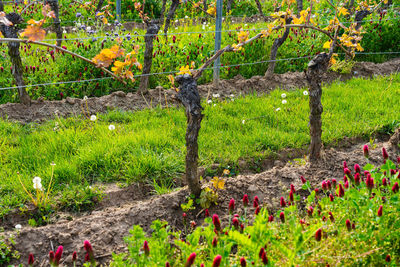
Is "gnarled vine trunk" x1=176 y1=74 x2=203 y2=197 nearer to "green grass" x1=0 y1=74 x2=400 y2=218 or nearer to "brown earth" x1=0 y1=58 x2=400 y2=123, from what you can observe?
"green grass" x1=0 y1=74 x2=400 y2=218

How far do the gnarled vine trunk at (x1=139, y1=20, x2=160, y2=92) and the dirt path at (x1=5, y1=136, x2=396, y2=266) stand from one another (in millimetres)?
2133

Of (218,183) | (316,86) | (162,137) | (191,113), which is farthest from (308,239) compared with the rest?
(162,137)

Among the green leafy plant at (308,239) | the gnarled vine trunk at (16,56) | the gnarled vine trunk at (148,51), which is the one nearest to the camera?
the green leafy plant at (308,239)

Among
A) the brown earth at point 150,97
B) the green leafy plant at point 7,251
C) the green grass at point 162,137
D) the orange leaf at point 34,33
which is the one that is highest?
the orange leaf at point 34,33

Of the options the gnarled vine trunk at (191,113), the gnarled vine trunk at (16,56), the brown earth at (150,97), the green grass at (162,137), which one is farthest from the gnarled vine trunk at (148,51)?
the gnarled vine trunk at (191,113)

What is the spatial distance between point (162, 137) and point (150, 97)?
1.30 metres

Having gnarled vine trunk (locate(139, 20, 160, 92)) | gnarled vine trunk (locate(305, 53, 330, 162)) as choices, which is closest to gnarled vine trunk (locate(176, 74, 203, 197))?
gnarled vine trunk (locate(305, 53, 330, 162))

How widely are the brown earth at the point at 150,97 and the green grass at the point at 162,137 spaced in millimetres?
251

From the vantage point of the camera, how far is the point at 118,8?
8.08 m

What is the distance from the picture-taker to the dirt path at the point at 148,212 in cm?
310

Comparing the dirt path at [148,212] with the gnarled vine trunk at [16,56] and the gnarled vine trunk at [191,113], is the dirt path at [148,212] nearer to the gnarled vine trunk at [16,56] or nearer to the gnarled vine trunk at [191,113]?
the gnarled vine trunk at [191,113]

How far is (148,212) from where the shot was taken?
11.3ft

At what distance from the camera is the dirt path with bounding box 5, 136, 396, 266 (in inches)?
122

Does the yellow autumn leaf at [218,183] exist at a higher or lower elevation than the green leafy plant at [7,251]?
higher
